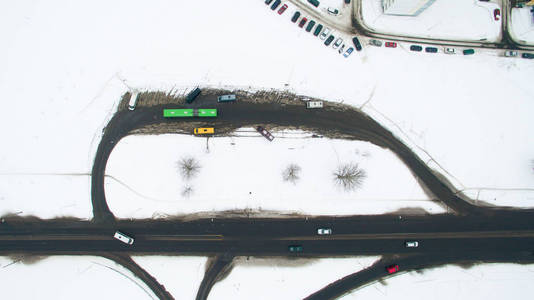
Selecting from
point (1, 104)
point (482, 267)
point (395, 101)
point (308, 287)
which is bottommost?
point (308, 287)

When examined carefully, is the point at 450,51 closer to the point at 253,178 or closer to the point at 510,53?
the point at 510,53

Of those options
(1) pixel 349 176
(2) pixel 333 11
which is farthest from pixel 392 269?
(2) pixel 333 11

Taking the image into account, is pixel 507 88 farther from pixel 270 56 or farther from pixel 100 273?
pixel 100 273

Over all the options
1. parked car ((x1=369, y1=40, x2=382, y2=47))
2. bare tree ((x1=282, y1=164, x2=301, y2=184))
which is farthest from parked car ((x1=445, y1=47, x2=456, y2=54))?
bare tree ((x1=282, y1=164, x2=301, y2=184))

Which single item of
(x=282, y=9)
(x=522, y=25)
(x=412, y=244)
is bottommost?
(x=412, y=244)

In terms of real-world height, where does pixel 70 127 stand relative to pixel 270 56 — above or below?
below

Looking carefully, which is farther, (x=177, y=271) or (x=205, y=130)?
(x=205, y=130)

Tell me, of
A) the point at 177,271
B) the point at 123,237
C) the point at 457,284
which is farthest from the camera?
the point at 177,271

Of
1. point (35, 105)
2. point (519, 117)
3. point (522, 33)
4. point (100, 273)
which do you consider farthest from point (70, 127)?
point (522, 33)
